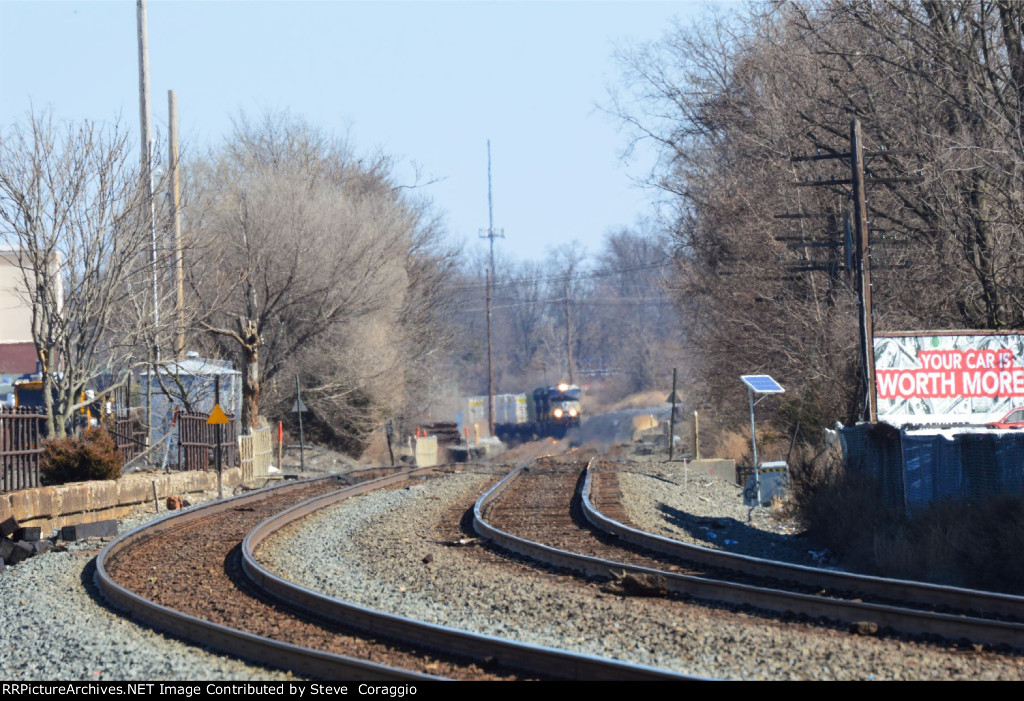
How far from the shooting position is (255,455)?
31.8 meters

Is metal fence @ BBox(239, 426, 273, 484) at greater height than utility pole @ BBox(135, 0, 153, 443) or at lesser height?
lesser

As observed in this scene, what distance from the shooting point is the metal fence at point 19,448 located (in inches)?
690

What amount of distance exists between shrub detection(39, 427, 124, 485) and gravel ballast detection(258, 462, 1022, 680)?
5.86 meters

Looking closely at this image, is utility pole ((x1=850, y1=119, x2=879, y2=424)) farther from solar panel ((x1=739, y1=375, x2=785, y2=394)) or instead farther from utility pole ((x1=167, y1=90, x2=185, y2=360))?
utility pole ((x1=167, y1=90, x2=185, y2=360))

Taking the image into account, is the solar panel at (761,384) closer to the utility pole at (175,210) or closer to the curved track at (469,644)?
the curved track at (469,644)

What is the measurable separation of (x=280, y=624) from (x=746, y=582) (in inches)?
180

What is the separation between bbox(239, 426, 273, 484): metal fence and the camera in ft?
98.5

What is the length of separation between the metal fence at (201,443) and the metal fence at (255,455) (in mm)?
423

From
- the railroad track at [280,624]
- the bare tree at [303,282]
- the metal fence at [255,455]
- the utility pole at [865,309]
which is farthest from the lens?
the bare tree at [303,282]

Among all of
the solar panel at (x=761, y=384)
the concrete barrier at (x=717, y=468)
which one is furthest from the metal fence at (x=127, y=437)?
the concrete barrier at (x=717, y=468)

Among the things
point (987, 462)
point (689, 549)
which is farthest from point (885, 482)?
point (689, 549)

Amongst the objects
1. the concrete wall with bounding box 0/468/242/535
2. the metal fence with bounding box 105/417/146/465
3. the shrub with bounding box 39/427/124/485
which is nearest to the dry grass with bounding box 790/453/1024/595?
the concrete wall with bounding box 0/468/242/535

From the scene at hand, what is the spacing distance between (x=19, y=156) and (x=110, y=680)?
63.3ft

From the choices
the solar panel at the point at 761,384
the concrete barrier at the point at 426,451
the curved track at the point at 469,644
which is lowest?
the concrete barrier at the point at 426,451
